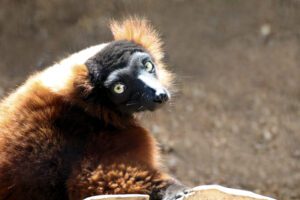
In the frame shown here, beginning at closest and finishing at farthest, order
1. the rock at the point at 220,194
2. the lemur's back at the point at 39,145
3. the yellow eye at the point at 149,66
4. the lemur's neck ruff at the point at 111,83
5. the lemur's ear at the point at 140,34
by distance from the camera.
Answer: the rock at the point at 220,194 < the lemur's back at the point at 39,145 < the lemur's neck ruff at the point at 111,83 < the yellow eye at the point at 149,66 < the lemur's ear at the point at 140,34

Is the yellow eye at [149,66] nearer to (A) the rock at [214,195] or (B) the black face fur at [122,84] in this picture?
(B) the black face fur at [122,84]

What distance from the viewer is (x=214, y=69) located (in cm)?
894

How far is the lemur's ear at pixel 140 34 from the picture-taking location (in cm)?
527

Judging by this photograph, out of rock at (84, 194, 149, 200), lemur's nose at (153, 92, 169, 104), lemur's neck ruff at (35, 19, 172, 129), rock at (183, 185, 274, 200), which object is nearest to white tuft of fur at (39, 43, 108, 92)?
lemur's neck ruff at (35, 19, 172, 129)

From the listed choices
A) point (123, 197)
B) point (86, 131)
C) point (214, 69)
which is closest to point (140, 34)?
point (86, 131)

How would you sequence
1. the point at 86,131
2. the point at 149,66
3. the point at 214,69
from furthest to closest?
1. the point at 214,69
2. the point at 149,66
3. the point at 86,131

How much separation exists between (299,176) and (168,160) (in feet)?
4.37

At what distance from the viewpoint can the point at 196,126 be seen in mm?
8477

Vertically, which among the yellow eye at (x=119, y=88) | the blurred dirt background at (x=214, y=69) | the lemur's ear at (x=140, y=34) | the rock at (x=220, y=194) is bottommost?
the rock at (x=220, y=194)

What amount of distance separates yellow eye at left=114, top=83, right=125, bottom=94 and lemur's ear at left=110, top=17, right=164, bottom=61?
544mm

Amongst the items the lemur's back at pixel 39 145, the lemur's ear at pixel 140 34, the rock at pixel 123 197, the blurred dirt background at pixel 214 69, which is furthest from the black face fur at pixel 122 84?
the blurred dirt background at pixel 214 69

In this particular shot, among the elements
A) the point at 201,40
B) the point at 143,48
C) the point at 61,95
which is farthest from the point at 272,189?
the point at 61,95

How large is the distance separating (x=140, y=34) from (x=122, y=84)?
620mm

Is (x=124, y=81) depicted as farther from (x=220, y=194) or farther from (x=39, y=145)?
(x=220, y=194)
